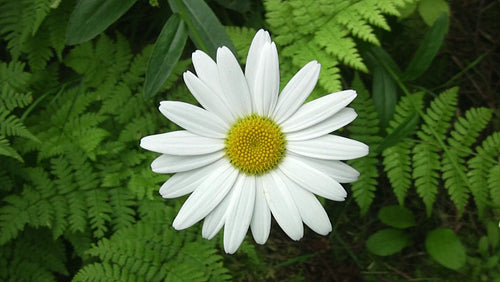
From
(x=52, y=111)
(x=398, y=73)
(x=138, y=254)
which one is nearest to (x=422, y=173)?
(x=398, y=73)

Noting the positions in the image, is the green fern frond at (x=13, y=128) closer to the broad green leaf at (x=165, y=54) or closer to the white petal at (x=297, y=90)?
the broad green leaf at (x=165, y=54)

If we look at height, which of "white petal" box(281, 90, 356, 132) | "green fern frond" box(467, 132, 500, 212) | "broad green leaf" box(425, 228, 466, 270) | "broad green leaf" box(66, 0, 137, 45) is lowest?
"broad green leaf" box(425, 228, 466, 270)

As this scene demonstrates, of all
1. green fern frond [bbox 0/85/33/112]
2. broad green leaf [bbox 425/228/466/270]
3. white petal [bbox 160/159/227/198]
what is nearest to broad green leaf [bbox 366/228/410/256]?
broad green leaf [bbox 425/228/466/270]

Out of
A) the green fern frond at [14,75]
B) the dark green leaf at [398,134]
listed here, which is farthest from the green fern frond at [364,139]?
the green fern frond at [14,75]

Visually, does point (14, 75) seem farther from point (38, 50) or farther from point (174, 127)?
point (174, 127)

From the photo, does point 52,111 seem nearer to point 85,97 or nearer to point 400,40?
point 85,97

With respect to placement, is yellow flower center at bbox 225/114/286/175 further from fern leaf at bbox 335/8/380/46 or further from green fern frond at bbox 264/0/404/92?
fern leaf at bbox 335/8/380/46
